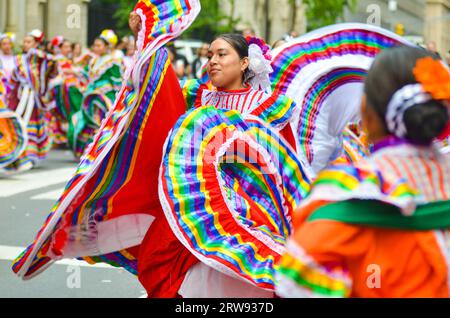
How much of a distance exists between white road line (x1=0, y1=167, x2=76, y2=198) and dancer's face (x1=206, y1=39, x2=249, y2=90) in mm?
5711

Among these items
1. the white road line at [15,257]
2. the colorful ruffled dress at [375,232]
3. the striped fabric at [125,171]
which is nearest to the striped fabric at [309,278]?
the colorful ruffled dress at [375,232]

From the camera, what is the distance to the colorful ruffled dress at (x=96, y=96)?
13836 mm

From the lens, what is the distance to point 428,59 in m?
2.49

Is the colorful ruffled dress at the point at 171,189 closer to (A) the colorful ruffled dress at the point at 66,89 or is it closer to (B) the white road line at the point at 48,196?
(B) the white road line at the point at 48,196

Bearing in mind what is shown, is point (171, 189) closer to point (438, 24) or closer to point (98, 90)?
point (98, 90)

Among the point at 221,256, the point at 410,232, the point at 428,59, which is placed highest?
the point at 428,59

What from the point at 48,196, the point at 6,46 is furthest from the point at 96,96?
the point at 48,196

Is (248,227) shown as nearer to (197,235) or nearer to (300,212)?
(197,235)

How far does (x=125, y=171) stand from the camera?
4.48 metres

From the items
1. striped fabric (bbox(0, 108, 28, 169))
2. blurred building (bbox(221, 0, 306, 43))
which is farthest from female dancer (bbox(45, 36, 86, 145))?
blurred building (bbox(221, 0, 306, 43))

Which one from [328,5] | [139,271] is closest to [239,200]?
[139,271]

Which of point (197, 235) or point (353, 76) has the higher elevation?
point (353, 76)

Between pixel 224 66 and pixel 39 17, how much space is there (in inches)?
878
